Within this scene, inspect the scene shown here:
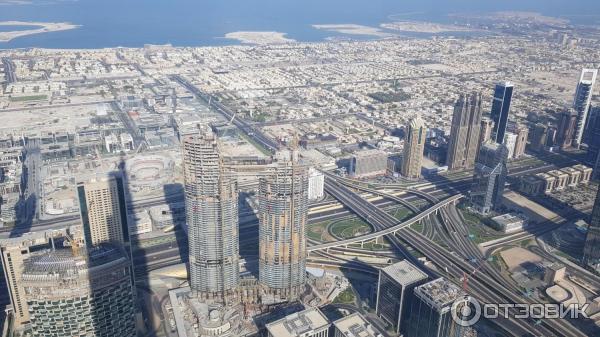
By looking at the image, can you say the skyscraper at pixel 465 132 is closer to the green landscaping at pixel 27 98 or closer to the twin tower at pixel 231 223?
the twin tower at pixel 231 223

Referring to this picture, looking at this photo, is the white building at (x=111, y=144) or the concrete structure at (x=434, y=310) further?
the white building at (x=111, y=144)

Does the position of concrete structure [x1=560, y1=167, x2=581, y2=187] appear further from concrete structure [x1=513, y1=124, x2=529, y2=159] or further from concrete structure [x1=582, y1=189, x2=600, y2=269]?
concrete structure [x1=582, y1=189, x2=600, y2=269]

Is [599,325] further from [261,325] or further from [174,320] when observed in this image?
[174,320]

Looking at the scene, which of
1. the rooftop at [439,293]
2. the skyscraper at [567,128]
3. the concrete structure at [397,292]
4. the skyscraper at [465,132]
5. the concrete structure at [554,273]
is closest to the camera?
the rooftop at [439,293]

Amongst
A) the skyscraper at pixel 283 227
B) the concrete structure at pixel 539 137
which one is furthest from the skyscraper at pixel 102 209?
the concrete structure at pixel 539 137

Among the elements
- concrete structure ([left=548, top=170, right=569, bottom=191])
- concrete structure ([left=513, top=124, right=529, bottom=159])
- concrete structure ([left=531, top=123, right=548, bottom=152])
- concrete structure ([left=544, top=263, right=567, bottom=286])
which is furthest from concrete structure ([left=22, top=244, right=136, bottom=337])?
concrete structure ([left=531, top=123, right=548, bottom=152])

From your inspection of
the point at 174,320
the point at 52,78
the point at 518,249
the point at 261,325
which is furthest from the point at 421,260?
the point at 52,78
